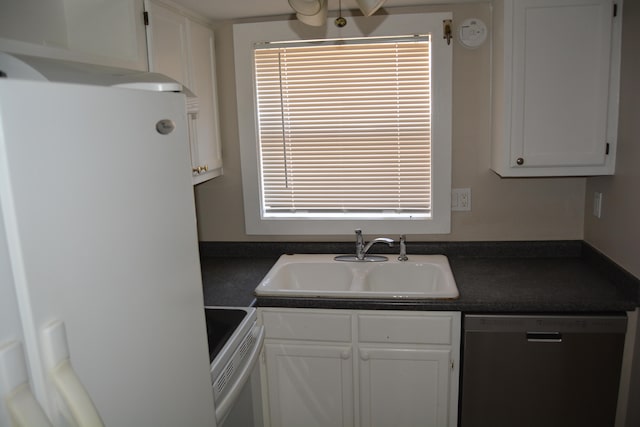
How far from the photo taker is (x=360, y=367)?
212 centimetres

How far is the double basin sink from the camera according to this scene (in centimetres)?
234

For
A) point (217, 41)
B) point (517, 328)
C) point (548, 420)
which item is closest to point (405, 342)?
point (517, 328)

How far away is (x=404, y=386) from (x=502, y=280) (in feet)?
2.13

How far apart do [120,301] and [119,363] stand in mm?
101

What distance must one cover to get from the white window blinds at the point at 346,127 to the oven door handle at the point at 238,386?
877 millimetres

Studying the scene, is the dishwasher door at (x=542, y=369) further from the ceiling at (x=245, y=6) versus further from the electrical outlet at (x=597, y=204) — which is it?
the ceiling at (x=245, y=6)

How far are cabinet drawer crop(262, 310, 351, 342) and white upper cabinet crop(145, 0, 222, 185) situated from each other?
717 mm

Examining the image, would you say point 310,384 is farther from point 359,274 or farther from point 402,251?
point 402,251

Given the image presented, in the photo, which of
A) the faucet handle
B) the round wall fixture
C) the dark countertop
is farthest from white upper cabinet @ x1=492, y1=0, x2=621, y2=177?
the faucet handle

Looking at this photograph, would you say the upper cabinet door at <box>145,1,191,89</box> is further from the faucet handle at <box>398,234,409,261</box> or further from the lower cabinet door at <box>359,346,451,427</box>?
the lower cabinet door at <box>359,346,451,427</box>

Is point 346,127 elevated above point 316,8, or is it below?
below

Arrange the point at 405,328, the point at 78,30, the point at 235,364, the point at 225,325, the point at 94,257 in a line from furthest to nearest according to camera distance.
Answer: the point at 405,328 < the point at 225,325 < the point at 235,364 < the point at 78,30 < the point at 94,257

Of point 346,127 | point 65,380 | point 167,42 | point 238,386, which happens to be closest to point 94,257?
point 65,380

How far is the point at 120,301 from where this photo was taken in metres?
0.80
